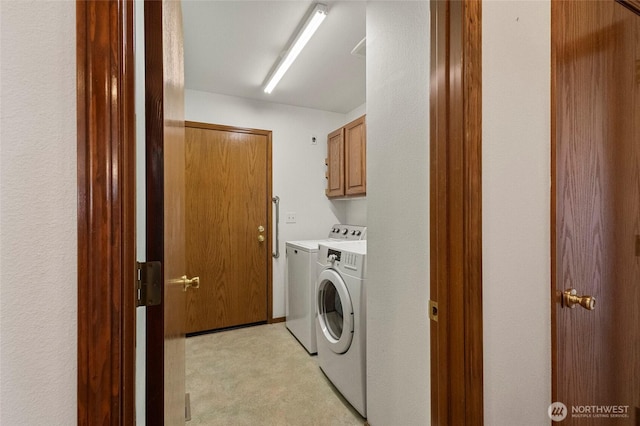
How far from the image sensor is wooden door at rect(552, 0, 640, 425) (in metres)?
0.87

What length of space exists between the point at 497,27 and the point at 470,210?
0.53 m

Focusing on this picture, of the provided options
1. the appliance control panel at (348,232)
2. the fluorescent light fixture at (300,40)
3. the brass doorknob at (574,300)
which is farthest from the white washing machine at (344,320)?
the fluorescent light fixture at (300,40)

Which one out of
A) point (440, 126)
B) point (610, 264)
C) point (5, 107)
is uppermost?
point (440, 126)

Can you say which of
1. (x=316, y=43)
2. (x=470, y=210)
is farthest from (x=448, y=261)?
(x=316, y=43)

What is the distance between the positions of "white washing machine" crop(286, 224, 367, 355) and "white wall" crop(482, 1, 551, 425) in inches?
62.7

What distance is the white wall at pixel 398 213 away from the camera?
3.31 feet

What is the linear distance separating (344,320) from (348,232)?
1309 mm

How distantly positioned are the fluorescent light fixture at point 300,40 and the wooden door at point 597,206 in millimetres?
1176

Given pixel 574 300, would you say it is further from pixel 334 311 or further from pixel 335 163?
pixel 335 163

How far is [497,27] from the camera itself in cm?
78

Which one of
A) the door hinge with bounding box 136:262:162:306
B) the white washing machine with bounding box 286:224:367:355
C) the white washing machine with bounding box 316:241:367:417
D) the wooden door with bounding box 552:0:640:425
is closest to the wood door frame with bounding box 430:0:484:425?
the wooden door with bounding box 552:0:640:425

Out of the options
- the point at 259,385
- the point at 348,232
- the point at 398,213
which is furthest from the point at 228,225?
the point at 398,213

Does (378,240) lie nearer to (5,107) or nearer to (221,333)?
(5,107)

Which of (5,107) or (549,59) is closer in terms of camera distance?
(5,107)
